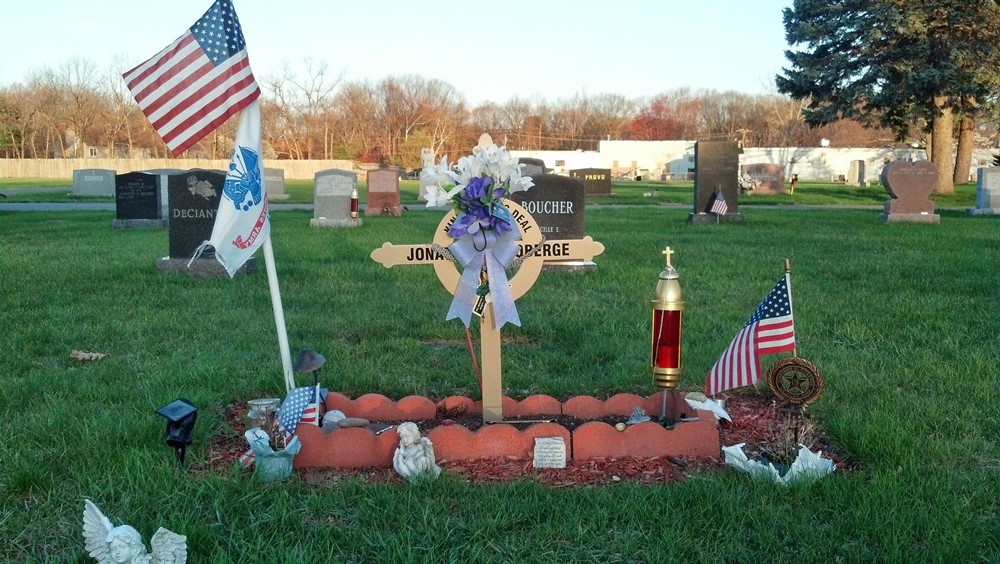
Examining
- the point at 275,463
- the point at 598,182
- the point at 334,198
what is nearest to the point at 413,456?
the point at 275,463

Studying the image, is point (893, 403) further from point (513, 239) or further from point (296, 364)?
point (296, 364)

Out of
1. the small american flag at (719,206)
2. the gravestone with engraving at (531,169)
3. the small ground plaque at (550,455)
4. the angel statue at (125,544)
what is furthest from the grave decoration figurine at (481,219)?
the small american flag at (719,206)

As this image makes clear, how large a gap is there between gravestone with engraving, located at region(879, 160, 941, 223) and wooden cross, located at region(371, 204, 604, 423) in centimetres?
1771

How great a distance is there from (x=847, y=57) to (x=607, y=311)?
Result: 2661 centimetres

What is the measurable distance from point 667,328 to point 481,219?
1.02 metres

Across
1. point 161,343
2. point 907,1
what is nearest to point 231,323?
point 161,343

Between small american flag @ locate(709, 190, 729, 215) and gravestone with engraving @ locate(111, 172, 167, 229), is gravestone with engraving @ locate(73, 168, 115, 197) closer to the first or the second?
gravestone with engraving @ locate(111, 172, 167, 229)

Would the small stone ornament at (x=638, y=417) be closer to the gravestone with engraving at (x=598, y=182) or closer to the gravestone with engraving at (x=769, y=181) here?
the gravestone with engraving at (x=598, y=182)

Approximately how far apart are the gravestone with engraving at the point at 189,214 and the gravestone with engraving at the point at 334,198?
6525 millimetres

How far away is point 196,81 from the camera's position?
155 inches

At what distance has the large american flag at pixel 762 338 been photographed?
4000mm

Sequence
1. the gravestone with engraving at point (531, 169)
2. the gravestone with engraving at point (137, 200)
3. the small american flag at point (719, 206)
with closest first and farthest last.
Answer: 1. the gravestone with engraving at point (531, 169)
2. the gravestone with engraving at point (137, 200)
3. the small american flag at point (719, 206)

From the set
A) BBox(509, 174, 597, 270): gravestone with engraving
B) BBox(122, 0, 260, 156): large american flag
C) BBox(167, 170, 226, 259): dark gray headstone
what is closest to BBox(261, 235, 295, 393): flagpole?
BBox(122, 0, 260, 156): large american flag

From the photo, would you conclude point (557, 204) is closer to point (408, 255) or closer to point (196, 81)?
point (408, 255)
